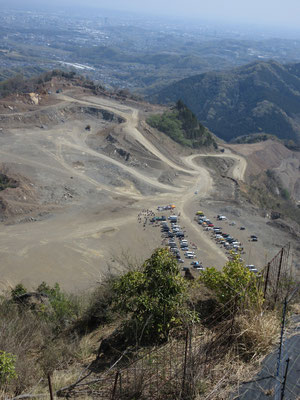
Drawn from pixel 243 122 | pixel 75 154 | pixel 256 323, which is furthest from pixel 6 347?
pixel 243 122

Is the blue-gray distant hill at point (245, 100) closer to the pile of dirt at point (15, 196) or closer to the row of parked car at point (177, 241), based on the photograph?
the row of parked car at point (177, 241)

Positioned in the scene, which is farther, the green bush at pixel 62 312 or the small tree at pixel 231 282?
the green bush at pixel 62 312

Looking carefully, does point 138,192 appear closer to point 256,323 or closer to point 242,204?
point 242,204

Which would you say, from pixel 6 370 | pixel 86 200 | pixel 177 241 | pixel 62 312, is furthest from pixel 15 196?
pixel 6 370

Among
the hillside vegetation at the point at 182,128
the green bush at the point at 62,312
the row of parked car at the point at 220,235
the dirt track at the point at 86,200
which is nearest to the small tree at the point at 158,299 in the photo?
the green bush at the point at 62,312

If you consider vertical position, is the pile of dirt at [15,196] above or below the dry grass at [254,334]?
below

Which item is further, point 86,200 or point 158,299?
point 86,200

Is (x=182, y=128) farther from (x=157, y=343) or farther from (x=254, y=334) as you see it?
(x=254, y=334)
